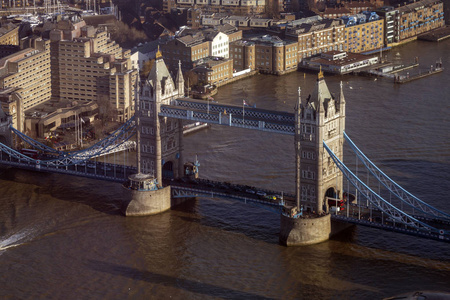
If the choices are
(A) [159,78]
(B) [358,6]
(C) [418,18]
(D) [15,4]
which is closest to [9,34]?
(D) [15,4]

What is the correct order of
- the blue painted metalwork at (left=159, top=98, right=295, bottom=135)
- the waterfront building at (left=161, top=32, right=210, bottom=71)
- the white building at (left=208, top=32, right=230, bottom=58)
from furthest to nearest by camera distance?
1. the white building at (left=208, top=32, right=230, bottom=58)
2. the waterfront building at (left=161, top=32, right=210, bottom=71)
3. the blue painted metalwork at (left=159, top=98, right=295, bottom=135)

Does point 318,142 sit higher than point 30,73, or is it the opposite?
point 30,73

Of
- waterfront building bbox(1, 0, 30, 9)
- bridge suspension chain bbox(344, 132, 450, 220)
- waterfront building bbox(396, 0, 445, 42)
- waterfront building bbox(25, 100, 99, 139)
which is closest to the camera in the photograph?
bridge suspension chain bbox(344, 132, 450, 220)

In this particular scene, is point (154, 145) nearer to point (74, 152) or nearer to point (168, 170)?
point (168, 170)

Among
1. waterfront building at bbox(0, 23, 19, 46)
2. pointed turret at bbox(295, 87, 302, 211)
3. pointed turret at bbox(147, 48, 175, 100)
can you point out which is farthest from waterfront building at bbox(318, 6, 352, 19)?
pointed turret at bbox(295, 87, 302, 211)

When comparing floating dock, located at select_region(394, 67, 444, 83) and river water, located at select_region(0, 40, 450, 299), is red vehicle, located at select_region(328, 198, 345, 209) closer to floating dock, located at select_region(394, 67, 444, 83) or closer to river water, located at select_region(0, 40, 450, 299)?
river water, located at select_region(0, 40, 450, 299)

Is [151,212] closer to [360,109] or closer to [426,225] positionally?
[426,225]
